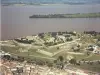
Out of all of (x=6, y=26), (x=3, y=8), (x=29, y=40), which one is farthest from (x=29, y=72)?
(x=3, y=8)

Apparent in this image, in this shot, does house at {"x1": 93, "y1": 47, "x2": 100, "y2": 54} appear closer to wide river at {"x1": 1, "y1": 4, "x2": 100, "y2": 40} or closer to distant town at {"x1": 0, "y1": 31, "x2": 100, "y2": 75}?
distant town at {"x1": 0, "y1": 31, "x2": 100, "y2": 75}

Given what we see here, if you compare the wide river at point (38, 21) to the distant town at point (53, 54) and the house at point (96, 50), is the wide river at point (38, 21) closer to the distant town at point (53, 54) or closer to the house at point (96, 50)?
the distant town at point (53, 54)

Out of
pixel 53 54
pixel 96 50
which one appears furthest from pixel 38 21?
pixel 96 50

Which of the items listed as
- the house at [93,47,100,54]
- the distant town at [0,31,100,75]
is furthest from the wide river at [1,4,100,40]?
the house at [93,47,100,54]

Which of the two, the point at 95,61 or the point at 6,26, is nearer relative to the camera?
the point at 95,61

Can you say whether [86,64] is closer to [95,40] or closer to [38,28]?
[95,40]

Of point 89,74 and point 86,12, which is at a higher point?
point 86,12
